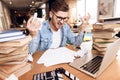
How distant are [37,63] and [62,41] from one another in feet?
2.25

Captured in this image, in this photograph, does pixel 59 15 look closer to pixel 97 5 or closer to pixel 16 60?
pixel 16 60

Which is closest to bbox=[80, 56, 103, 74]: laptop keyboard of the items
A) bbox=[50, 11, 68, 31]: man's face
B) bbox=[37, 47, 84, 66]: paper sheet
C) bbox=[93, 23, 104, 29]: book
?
bbox=[37, 47, 84, 66]: paper sheet

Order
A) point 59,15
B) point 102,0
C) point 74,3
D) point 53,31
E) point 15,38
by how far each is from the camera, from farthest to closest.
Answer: point 74,3, point 102,0, point 53,31, point 59,15, point 15,38

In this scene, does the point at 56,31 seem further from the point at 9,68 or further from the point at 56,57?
the point at 9,68

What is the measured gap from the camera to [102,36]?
37.8 inches

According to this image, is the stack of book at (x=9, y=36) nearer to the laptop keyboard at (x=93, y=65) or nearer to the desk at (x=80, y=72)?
the desk at (x=80, y=72)

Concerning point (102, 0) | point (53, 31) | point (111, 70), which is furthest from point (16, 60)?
point (102, 0)

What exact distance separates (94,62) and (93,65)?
4 centimetres

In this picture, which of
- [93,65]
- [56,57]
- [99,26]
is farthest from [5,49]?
[99,26]

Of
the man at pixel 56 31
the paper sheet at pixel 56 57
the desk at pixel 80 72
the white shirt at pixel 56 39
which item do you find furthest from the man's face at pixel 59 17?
the desk at pixel 80 72

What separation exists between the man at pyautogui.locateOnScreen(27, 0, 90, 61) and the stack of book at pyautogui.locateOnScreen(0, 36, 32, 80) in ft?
0.89

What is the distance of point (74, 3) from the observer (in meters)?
5.77

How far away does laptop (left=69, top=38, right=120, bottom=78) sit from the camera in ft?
2.24

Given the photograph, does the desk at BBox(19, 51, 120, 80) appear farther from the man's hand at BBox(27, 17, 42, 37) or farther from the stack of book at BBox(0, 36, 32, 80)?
the man's hand at BBox(27, 17, 42, 37)
